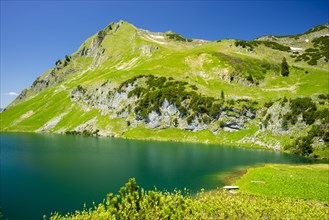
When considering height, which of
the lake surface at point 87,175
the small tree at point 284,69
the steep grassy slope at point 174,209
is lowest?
the lake surface at point 87,175

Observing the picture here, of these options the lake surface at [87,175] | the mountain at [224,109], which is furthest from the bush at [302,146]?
the lake surface at [87,175]

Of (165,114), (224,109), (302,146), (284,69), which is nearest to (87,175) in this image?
(302,146)

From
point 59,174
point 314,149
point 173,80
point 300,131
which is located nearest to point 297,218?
point 59,174

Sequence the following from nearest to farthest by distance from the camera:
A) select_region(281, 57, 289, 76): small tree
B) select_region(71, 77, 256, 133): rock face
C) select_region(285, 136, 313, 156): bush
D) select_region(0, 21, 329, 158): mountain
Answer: select_region(285, 136, 313, 156): bush
select_region(0, 21, 329, 158): mountain
select_region(71, 77, 256, 133): rock face
select_region(281, 57, 289, 76): small tree

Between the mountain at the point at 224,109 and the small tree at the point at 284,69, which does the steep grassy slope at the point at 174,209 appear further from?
the small tree at the point at 284,69

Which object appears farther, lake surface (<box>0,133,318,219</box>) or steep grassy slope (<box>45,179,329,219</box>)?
lake surface (<box>0,133,318,219</box>)

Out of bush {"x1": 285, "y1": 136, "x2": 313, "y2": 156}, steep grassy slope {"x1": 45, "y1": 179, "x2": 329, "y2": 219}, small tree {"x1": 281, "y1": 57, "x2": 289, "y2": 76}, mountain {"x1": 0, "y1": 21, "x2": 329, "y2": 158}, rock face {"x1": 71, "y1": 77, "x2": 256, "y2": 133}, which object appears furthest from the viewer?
small tree {"x1": 281, "y1": 57, "x2": 289, "y2": 76}

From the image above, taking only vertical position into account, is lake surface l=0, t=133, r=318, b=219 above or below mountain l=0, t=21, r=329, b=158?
below

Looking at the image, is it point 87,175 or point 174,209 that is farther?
point 87,175

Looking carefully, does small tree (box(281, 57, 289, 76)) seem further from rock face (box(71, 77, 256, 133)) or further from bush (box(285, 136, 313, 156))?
bush (box(285, 136, 313, 156))

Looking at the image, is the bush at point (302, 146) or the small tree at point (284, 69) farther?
the small tree at point (284, 69)

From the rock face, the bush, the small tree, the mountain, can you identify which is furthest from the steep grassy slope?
the small tree

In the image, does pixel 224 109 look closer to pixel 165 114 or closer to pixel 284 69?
pixel 165 114

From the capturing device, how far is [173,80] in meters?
184
